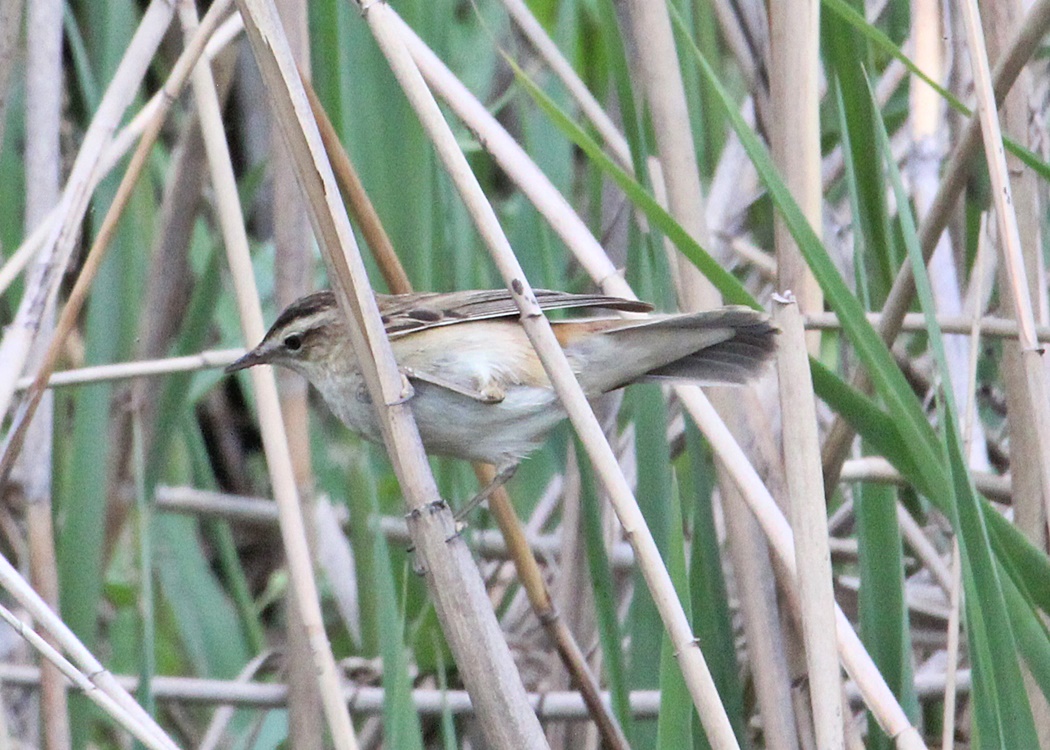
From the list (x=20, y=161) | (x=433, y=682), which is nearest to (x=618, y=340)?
(x=433, y=682)

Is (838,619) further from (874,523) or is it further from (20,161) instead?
(20,161)

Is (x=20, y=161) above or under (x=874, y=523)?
above

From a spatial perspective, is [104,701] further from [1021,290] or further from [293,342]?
[1021,290]

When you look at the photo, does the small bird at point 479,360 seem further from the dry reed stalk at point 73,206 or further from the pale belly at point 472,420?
the dry reed stalk at point 73,206

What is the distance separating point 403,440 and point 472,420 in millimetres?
656

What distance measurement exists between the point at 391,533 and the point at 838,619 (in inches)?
77.3

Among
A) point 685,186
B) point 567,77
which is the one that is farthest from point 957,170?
point 567,77

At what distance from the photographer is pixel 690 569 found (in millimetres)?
2412

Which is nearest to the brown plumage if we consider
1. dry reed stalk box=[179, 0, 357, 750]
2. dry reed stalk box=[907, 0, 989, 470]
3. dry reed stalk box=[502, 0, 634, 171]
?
dry reed stalk box=[179, 0, 357, 750]

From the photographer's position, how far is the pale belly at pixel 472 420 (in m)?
2.63

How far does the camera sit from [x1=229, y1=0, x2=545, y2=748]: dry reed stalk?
188 cm

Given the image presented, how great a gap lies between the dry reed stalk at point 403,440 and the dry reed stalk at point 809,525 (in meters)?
0.42

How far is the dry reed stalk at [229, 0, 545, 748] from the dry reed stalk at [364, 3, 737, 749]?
156 mm

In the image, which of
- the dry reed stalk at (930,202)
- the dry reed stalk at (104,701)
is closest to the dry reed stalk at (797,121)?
the dry reed stalk at (930,202)
